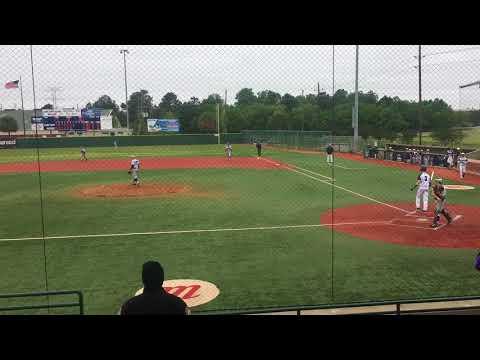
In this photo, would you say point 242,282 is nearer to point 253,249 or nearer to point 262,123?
point 253,249

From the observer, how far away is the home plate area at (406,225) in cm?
1163

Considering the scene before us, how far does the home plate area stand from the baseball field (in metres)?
0.05

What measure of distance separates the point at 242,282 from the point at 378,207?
9.05m

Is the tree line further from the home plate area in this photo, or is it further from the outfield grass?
the home plate area

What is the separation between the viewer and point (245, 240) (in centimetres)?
1199

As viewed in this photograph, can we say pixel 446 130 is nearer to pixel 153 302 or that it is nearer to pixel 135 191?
pixel 135 191

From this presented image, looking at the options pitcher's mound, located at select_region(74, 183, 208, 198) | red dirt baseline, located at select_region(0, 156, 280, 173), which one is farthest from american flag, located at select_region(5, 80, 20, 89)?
red dirt baseline, located at select_region(0, 156, 280, 173)

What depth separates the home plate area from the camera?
1163cm

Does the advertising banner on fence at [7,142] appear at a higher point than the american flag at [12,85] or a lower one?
lower

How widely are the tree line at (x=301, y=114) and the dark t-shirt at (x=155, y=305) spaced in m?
6.67

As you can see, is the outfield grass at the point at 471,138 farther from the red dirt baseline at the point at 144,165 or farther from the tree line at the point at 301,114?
the red dirt baseline at the point at 144,165

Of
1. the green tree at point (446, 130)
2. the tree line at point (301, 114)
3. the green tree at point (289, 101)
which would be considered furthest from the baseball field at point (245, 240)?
the green tree at point (446, 130)
